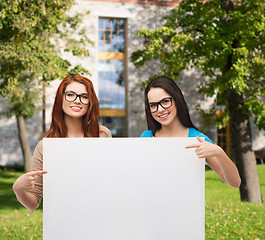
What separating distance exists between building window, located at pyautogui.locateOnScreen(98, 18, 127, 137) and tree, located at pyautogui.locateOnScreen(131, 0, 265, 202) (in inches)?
348

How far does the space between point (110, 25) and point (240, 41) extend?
462 inches

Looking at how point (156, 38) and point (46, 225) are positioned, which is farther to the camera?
point (156, 38)

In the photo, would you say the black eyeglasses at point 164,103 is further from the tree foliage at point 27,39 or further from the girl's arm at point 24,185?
the tree foliage at point 27,39

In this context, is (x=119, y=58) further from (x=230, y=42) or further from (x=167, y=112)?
(x=167, y=112)

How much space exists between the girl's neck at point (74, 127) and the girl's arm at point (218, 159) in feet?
2.80

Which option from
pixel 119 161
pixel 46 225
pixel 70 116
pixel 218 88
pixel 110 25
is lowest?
pixel 46 225

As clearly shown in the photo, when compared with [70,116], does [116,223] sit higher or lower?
lower

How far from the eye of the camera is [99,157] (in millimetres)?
2018

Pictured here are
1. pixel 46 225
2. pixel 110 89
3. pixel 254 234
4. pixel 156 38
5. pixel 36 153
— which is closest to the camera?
pixel 46 225

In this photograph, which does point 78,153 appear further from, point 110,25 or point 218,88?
point 110,25

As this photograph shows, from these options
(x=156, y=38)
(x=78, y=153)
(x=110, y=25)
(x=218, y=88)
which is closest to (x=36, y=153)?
(x=78, y=153)

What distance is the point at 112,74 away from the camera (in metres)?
18.5

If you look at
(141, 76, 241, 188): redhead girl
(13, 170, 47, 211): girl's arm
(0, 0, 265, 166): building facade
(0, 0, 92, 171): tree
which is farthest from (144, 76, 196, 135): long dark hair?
(0, 0, 265, 166): building facade

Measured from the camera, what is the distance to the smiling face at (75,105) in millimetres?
2447
